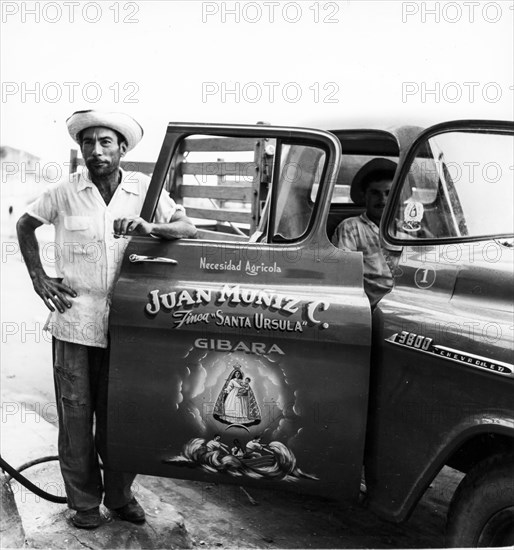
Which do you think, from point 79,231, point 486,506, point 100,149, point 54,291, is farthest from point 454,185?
point 54,291

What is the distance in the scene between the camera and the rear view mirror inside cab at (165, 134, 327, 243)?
3.31 metres

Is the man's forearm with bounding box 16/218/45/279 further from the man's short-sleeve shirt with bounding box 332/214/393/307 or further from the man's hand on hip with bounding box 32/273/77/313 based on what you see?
the man's short-sleeve shirt with bounding box 332/214/393/307

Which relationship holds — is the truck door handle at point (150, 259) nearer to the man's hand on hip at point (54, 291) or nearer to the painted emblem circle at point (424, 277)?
the man's hand on hip at point (54, 291)

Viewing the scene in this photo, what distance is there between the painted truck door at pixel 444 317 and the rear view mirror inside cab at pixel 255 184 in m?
0.54

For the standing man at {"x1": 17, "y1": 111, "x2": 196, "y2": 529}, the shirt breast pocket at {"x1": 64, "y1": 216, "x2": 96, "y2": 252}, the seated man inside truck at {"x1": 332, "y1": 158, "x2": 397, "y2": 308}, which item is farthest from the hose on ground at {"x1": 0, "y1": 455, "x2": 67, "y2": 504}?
the seated man inside truck at {"x1": 332, "y1": 158, "x2": 397, "y2": 308}

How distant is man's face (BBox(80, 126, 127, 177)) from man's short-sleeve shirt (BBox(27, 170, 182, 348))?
0.30 ft

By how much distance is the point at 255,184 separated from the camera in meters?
5.77

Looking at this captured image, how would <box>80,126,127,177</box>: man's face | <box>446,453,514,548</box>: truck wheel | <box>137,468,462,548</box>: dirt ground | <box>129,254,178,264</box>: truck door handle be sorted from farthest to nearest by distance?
<box>137,468,462,548</box>: dirt ground < <box>80,126,127,177</box>: man's face < <box>129,254,178,264</box>: truck door handle < <box>446,453,514,548</box>: truck wheel

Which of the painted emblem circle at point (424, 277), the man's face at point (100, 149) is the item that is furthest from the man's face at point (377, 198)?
the man's face at point (100, 149)

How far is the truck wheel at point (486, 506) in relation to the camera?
248cm

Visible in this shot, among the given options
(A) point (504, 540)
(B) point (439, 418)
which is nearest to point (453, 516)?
(A) point (504, 540)

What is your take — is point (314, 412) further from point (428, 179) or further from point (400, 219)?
point (428, 179)

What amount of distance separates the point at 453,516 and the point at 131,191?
2.07 m

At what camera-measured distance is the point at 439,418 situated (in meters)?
2.61
